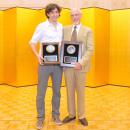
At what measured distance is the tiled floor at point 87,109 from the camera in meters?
3.80

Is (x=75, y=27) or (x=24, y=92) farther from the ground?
(x=75, y=27)

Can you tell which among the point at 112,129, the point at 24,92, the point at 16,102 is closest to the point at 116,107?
the point at 112,129

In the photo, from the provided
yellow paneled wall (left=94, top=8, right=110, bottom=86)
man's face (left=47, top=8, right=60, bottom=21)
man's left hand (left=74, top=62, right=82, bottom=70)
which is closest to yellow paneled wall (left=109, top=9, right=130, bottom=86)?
yellow paneled wall (left=94, top=8, right=110, bottom=86)

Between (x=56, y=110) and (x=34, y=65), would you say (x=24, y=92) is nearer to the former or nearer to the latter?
(x=34, y=65)

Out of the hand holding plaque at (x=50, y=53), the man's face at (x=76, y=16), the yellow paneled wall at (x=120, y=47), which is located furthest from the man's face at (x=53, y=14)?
the yellow paneled wall at (x=120, y=47)

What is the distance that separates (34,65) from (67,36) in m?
3.34

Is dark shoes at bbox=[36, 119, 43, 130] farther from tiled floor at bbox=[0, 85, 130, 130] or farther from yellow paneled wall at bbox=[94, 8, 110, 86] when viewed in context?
yellow paneled wall at bbox=[94, 8, 110, 86]

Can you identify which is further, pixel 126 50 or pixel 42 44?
pixel 126 50

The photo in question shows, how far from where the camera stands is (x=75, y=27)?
3.73 m

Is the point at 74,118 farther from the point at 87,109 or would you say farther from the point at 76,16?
the point at 76,16

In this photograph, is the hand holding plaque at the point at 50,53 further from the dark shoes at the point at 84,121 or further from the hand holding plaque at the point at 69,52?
the dark shoes at the point at 84,121

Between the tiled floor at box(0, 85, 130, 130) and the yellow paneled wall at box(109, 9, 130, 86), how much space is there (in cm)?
41

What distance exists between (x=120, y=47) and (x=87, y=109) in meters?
2.67

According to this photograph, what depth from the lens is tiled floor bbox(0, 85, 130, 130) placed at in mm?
3799
